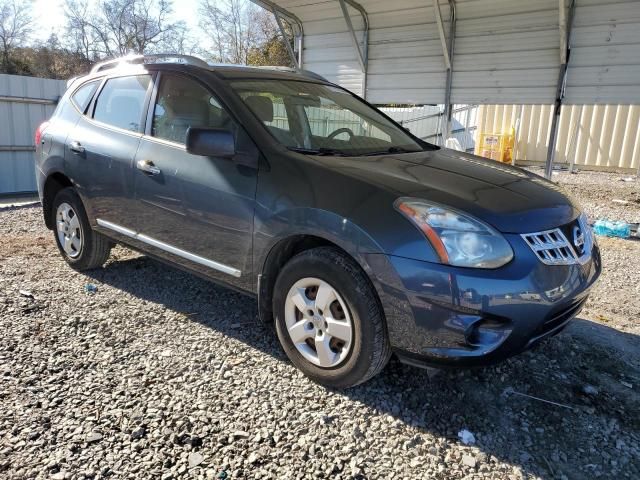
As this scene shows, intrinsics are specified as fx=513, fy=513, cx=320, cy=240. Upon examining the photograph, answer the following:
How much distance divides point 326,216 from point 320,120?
1.37 m

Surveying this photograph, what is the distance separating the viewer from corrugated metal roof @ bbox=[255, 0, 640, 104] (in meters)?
5.95

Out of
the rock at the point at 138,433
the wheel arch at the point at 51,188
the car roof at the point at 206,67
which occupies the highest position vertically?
the car roof at the point at 206,67

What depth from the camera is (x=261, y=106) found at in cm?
331

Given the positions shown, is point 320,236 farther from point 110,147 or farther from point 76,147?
point 76,147

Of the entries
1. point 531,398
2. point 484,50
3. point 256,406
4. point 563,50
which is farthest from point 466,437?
point 484,50

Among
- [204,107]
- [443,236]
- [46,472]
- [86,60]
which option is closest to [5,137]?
[204,107]

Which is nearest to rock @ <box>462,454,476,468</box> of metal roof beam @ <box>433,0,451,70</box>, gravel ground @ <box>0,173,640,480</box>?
gravel ground @ <box>0,173,640,480</box>

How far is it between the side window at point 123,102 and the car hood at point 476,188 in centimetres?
175

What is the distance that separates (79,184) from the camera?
4223 millimetres

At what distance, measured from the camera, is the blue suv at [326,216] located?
2410 mm

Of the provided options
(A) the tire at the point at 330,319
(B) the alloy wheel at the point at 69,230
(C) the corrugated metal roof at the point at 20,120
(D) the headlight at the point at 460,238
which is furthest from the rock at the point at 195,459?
(C) the corrugated metal roof at the point at 20,120

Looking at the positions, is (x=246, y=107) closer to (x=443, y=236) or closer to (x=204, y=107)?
(x=204, y=107)

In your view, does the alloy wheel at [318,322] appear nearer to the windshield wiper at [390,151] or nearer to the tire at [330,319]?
the tire at [330,319]

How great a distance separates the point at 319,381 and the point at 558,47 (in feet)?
18.0
